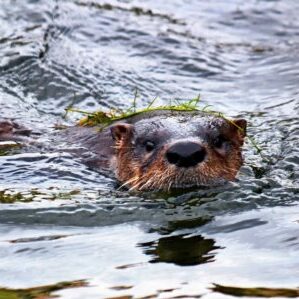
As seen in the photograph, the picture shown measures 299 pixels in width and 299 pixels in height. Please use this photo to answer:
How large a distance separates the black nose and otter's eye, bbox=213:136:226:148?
376mm

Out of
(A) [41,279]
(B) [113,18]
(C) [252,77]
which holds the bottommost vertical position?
(A) [41,279]

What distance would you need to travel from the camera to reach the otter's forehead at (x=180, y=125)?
255 inches

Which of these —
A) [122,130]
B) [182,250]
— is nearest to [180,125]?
[122,130]

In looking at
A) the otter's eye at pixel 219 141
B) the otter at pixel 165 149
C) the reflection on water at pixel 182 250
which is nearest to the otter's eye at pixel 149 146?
the otter at pixel 165 149

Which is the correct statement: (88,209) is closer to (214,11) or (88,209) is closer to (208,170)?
(208,170)

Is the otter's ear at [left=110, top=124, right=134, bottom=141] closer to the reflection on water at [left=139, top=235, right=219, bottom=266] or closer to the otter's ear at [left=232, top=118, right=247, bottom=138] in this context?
the otter's ear at [left=232, top=118, right=247, bottom=138]

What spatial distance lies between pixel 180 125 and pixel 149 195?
501 mm

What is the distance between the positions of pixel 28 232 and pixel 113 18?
6.13 m

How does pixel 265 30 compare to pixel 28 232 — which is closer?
pixel 28 232

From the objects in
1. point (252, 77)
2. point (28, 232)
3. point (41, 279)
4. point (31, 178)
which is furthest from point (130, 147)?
point (252, 77)

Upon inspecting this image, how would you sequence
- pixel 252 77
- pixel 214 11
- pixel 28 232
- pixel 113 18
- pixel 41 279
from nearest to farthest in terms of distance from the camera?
pixel 41 279 < pixel 28 232 < pixel 252 77 < pixel 113 18 < pixel 214 11

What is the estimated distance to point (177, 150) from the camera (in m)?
6.18

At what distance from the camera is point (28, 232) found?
230 inches

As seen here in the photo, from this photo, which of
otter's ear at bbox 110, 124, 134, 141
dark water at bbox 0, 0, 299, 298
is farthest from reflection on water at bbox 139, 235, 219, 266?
otter's ear at bbox 110, 124, 134, 141
